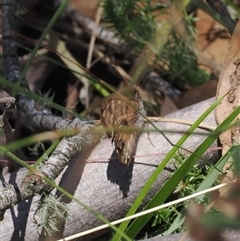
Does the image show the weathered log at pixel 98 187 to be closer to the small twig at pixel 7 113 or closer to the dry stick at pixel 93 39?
the small twig at pixel 7 113

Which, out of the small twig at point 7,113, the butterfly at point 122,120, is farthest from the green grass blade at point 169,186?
the small twig at point 7,113

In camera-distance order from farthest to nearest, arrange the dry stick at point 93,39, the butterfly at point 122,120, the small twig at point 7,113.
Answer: the dry stick at point 93,39 → the butterfly at point 122,120 → the small twig at point 7,113

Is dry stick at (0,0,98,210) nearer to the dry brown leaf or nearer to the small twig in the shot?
the small twig

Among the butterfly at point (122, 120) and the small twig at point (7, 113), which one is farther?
the butterfly at point (122, 120)

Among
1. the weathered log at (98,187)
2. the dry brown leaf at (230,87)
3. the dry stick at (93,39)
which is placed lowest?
the weathered log at (98,187)

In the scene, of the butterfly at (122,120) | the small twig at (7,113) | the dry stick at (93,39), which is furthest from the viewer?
the dry stick at (93,39)

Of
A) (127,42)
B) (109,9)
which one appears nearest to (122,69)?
(127,42)

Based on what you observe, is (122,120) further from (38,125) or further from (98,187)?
(38,125)

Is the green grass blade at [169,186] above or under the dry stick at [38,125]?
above

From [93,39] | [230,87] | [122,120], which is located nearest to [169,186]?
[122,120]
